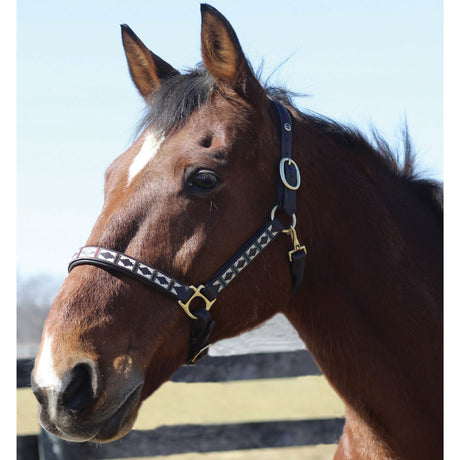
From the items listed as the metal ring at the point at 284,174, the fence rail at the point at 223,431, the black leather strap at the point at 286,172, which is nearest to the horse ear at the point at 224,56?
the black leather strap at the point at 286,172

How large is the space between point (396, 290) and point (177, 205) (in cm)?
108

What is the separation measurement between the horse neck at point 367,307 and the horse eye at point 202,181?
454mm

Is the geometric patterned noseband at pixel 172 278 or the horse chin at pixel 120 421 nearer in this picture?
the horse chin at pixel 120 421

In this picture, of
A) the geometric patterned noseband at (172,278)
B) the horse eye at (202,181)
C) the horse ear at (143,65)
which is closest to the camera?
the geometric patterned noseband at (172,278)

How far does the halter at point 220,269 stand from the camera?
1.95 metres

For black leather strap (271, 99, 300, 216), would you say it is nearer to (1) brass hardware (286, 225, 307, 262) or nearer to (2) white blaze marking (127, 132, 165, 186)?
(1) brass hardware (286, 225, 307, 262)

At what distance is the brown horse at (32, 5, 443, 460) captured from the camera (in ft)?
6.11

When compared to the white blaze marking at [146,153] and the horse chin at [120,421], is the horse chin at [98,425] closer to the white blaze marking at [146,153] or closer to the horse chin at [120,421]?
the horse chin at [120,421]

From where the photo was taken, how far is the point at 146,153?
218cm

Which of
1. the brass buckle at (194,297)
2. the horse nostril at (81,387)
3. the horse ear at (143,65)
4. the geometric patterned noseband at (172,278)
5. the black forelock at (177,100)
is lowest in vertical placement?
the horse nostril at (81,387)

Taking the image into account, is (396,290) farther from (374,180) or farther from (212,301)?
(212,301)

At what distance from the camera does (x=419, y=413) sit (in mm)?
2260

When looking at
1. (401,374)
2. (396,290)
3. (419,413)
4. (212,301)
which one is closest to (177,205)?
(212,301)

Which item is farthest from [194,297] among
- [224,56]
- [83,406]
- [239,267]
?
[224,56]
